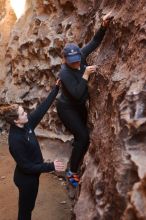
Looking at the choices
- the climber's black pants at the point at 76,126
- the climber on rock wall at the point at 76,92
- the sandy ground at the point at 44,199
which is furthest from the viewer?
the sandy ground at the point at 44,199

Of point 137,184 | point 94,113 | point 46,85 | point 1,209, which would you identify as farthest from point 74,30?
point 137,184

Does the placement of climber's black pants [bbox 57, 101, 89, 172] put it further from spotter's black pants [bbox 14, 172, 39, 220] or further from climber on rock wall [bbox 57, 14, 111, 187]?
spotter's black pants [bbox 14, 172, 39, 220]

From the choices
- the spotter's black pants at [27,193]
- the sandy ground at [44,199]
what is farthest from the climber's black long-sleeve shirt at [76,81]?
the sandy ground at [44,199]

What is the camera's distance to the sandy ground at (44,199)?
629cm

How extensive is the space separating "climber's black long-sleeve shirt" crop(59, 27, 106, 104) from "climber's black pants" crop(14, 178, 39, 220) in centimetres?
121

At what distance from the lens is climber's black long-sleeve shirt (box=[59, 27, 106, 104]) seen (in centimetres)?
520

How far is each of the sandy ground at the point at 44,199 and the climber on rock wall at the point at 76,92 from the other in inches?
31.8

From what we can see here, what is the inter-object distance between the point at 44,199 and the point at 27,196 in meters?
1.92

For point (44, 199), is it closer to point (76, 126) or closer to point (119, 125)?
point (76, 126)

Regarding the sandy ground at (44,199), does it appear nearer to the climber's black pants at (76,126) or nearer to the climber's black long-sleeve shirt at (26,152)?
the climber's black pants at (76,126)

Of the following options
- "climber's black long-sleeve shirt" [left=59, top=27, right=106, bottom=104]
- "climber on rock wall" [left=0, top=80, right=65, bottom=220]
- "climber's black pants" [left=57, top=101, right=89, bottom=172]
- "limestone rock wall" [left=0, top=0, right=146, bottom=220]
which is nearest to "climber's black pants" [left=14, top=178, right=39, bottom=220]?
"climber on rock wall" [left=0, top=80, right=65, bottom=220]

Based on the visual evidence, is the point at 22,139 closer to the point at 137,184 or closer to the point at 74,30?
the point at 137,184

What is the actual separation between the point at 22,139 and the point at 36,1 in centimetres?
527

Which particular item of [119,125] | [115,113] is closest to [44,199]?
[115,113]
